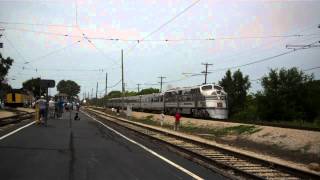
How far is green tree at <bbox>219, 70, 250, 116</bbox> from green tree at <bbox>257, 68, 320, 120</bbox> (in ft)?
88.8

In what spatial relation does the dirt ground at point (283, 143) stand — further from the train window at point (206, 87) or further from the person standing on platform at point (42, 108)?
the train window at point (206, 87)

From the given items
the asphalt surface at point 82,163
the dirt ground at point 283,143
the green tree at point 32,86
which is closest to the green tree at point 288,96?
Answer: the dirt ground at point 283,143

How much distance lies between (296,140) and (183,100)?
31.5 meters

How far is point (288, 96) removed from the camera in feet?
220

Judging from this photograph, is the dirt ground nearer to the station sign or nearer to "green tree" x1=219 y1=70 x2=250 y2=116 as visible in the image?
the station sign

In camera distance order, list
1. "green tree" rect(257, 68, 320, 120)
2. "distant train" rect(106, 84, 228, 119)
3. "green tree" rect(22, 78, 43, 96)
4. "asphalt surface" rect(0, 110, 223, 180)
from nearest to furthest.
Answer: "asphalt surface" rect(0, 110, 223, 180) < "distant train" rect(106, 84, 228, 119) < "green tree" rect(257, 68, 320, 120) < "green tree" rect(22, 78, 43, 96)

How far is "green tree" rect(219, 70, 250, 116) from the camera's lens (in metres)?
98.5

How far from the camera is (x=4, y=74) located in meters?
82.5

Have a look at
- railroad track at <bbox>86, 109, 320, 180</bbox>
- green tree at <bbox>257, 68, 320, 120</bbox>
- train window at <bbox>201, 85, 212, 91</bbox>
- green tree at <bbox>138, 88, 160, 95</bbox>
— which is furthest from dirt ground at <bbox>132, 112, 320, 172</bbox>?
green tree at <bbox>138, 88, 160, 95</bbox>

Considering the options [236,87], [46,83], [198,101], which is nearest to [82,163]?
[46,83]

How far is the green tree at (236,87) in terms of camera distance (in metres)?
98.5

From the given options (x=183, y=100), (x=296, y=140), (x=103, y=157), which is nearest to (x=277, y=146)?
(x=296, y=140)

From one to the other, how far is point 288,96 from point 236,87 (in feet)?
115

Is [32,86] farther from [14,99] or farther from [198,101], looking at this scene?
[198,101]
